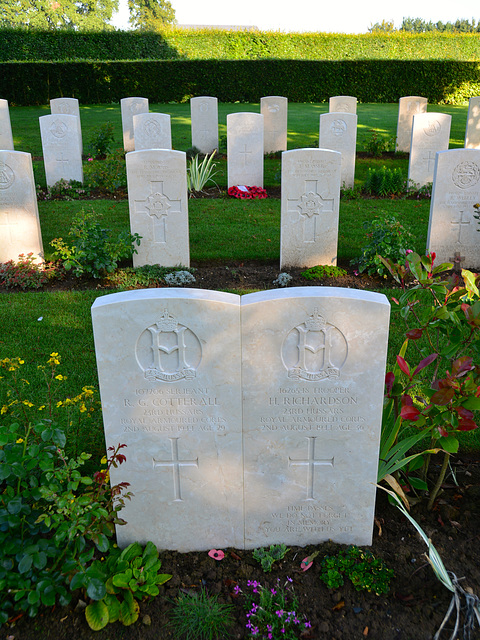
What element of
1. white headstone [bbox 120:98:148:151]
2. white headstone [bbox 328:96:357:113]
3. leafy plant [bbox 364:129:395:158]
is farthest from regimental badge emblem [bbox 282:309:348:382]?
white headstone [bbox 120:98:148:151]

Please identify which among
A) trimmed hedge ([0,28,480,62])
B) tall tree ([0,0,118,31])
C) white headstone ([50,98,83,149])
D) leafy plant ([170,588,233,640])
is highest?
tall tree ([0,0,118,31])

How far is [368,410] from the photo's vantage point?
2.92 m

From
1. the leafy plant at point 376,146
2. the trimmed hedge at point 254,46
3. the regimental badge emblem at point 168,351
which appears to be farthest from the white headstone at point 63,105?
the regimental badge emblem at point 168,351

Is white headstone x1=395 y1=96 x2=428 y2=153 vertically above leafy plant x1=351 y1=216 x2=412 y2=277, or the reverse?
white headstone x1=395 y1=96 x2=428 y2=153

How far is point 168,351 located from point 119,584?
112 cm

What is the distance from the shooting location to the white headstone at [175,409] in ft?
8.99

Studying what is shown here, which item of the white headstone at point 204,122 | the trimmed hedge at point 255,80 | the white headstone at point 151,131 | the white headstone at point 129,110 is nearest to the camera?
the white headstone at point 151,131

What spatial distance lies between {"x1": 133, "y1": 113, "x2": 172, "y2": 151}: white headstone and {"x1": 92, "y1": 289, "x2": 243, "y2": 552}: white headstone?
31.8ft

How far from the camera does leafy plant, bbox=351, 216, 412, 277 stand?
690 cm

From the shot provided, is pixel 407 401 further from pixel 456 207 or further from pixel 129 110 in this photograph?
pixel 129 110

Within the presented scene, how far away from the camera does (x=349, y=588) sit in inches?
113

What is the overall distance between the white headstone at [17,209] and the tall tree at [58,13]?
118 feet

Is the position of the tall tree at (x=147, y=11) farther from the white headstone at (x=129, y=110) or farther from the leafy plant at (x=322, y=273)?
the leafy plant at (x=322, y=273)

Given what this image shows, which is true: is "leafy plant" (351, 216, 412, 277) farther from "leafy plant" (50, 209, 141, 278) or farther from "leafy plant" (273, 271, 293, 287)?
"leafy plant" (50, 209, 141, 278)
